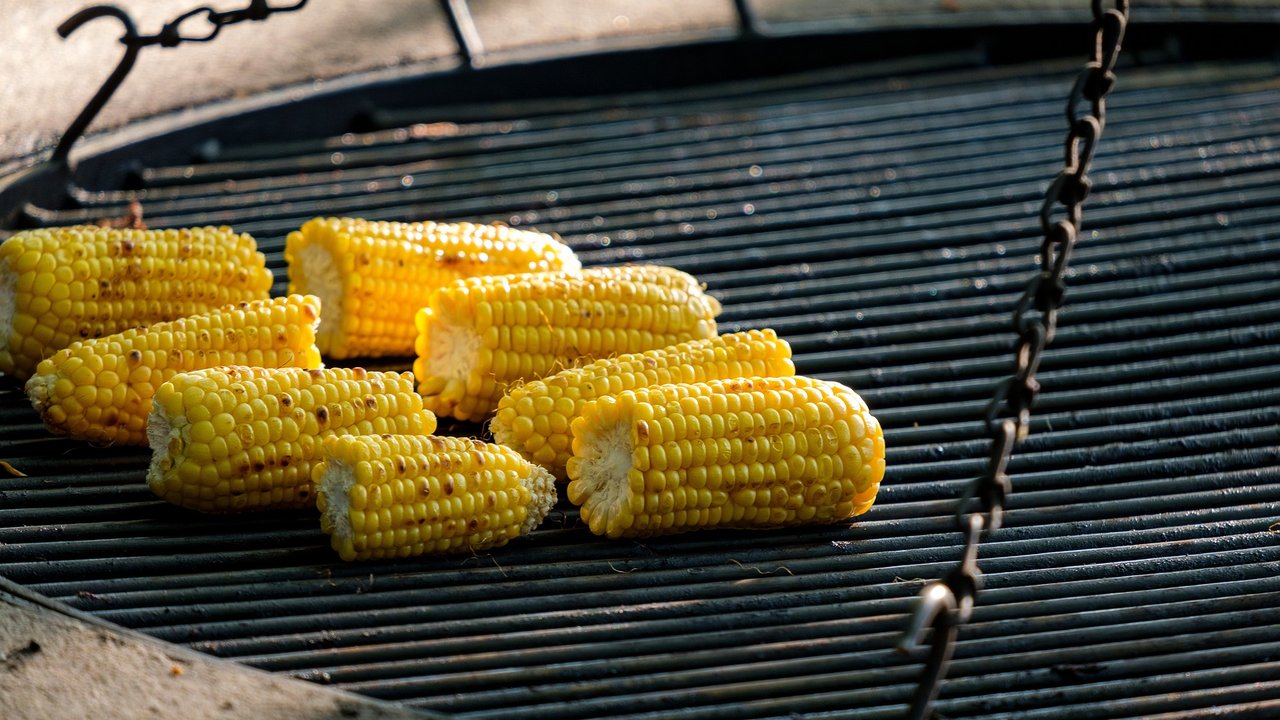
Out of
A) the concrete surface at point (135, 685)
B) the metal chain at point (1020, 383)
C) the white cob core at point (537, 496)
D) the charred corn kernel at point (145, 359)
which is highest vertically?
the metal chain at point (1020, 383)

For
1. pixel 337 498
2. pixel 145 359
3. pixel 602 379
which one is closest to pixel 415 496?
pixel 337 498

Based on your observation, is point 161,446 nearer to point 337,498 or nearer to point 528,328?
point 337,498

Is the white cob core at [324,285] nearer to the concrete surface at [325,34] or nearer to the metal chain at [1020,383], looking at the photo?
the concrete surface at [325,34]

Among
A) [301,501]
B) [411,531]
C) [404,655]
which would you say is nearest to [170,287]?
[301,501]

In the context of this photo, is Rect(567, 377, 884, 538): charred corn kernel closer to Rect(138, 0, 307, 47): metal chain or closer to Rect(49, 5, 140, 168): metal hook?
Rect(138, 0, 307, 47): metal chain

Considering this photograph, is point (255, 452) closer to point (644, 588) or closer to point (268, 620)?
point (268, 620)

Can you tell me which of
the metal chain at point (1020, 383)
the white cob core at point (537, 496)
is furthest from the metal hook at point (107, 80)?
the metal chain at point (1020, 383)
